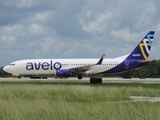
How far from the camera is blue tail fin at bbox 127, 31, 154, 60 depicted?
55844mm

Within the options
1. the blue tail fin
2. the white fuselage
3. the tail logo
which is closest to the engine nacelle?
the white fuselage

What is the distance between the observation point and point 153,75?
107 metres

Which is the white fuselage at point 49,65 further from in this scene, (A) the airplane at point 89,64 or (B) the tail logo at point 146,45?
(B) the tail logo at point 146,45

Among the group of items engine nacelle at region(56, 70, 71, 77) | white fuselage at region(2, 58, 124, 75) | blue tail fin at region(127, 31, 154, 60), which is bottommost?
engine nacelle at region(56, 70, 71, 77)

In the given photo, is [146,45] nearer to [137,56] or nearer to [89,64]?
[137,56]

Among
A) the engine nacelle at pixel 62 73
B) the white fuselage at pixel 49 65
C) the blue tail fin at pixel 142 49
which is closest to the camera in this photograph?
the engine nacelle at pixel 62 73

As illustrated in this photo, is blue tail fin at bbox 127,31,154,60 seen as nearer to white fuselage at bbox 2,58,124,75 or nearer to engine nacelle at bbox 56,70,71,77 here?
white fuselage at bbox 2,58,124,75

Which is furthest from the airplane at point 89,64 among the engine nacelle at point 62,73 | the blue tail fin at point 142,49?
the engine nacelle at point 62,73

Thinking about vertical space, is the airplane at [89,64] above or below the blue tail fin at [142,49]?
below

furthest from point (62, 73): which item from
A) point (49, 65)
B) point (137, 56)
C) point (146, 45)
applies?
point (146, 45)

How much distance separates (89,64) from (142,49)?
860 centimetres

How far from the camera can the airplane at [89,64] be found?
180 feet

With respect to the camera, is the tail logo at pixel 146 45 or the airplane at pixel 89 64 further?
the tail logo at pixel 146 45

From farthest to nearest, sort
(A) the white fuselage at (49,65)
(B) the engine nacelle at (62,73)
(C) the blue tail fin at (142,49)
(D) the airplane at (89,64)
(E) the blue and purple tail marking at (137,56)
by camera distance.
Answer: (C) the blue tail fin at (142,49), (E) the blue and purple tail marking at (137,56), (D) the airplane at (89,64), (A) the white fuselage at (49,65), (B) the engine nacelle at (62,73)
